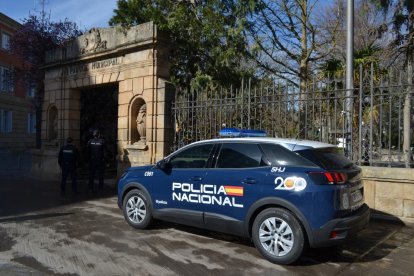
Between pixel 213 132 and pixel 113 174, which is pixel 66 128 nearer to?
pixel 113 174

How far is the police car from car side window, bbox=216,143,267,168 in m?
0.01

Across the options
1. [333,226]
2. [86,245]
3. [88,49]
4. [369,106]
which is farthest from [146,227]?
[88,49]

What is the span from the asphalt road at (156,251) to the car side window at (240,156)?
128 cm

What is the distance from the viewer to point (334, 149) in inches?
237

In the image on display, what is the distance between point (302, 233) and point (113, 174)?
1228 cm

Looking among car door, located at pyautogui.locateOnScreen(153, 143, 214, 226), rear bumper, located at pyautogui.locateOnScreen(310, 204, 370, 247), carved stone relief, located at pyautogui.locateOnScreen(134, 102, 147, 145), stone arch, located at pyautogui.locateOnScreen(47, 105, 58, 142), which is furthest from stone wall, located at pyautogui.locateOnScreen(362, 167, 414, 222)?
stone arch, located at pyautogui.locateOnScreen(47, 105, 58, 142)

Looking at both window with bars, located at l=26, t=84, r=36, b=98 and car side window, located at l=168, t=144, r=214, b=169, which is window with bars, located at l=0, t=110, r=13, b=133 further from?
car side window, located at l=168, t=144, r=214, b=169

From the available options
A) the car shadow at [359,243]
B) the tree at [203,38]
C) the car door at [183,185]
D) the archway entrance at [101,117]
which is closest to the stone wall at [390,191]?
the car shadow at [359,243]

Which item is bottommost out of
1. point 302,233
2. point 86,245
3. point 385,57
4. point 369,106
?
point 86,245

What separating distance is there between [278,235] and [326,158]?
1.21 meters

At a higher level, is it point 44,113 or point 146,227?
point 44,113

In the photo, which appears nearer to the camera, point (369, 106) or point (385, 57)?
point (369, 106)

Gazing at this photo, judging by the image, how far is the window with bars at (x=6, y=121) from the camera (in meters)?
39.9

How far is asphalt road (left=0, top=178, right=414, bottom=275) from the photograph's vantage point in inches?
212
